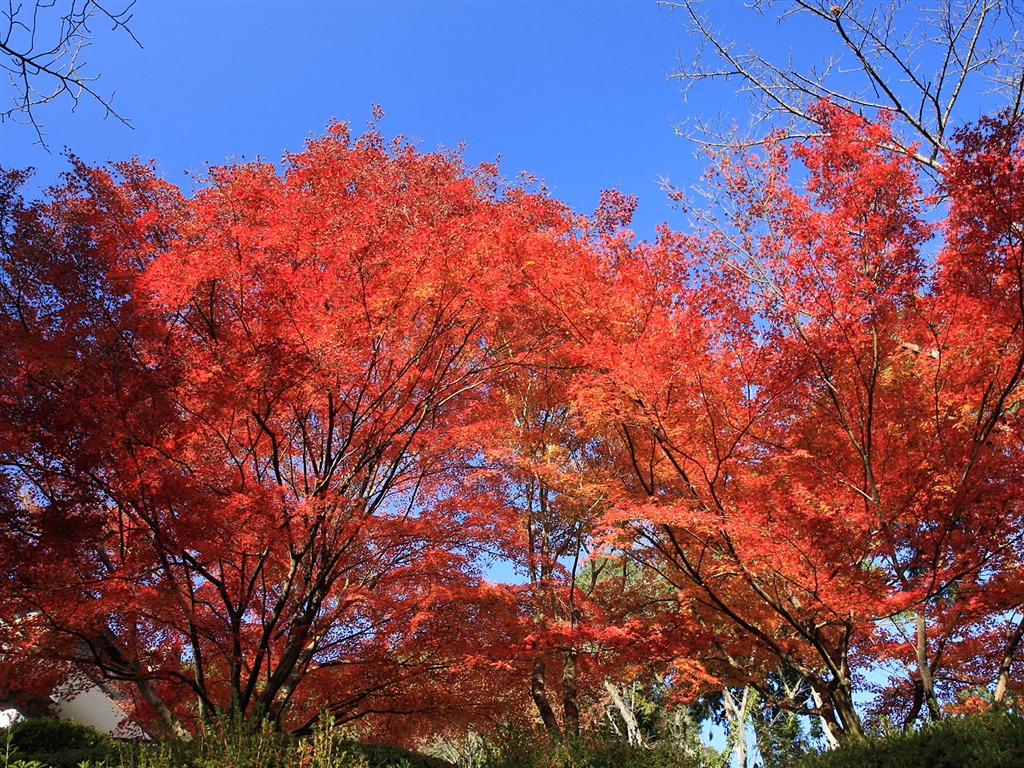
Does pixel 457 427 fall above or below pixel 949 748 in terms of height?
above

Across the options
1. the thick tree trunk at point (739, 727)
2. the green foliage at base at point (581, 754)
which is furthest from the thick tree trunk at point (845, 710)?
the thick tree trunk at point (739, 727)

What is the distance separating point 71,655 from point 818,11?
36.0 ft

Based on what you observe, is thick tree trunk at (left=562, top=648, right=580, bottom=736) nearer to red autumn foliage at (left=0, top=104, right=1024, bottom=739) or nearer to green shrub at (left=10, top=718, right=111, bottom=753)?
red autumn foliage at (left=0, top=104, right=1024, bottom=739)

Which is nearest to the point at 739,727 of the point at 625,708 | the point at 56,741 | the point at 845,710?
the point at 625,708

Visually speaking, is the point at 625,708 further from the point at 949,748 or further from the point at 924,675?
the point at 949,748

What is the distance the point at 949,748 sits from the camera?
6070 mm

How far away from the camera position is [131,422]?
24.3 feet

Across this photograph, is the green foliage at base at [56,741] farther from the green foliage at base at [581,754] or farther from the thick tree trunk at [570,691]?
the thick tree trunk at [570,691]

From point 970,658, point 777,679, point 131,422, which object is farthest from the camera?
point 777,679

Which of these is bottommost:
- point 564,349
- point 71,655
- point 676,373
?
point 71,655

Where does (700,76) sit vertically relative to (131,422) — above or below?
above

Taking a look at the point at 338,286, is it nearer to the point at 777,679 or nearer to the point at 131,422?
the point at 131,422

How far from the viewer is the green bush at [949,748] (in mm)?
5641

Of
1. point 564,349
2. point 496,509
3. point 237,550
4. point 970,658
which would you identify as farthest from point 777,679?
point 237,550
